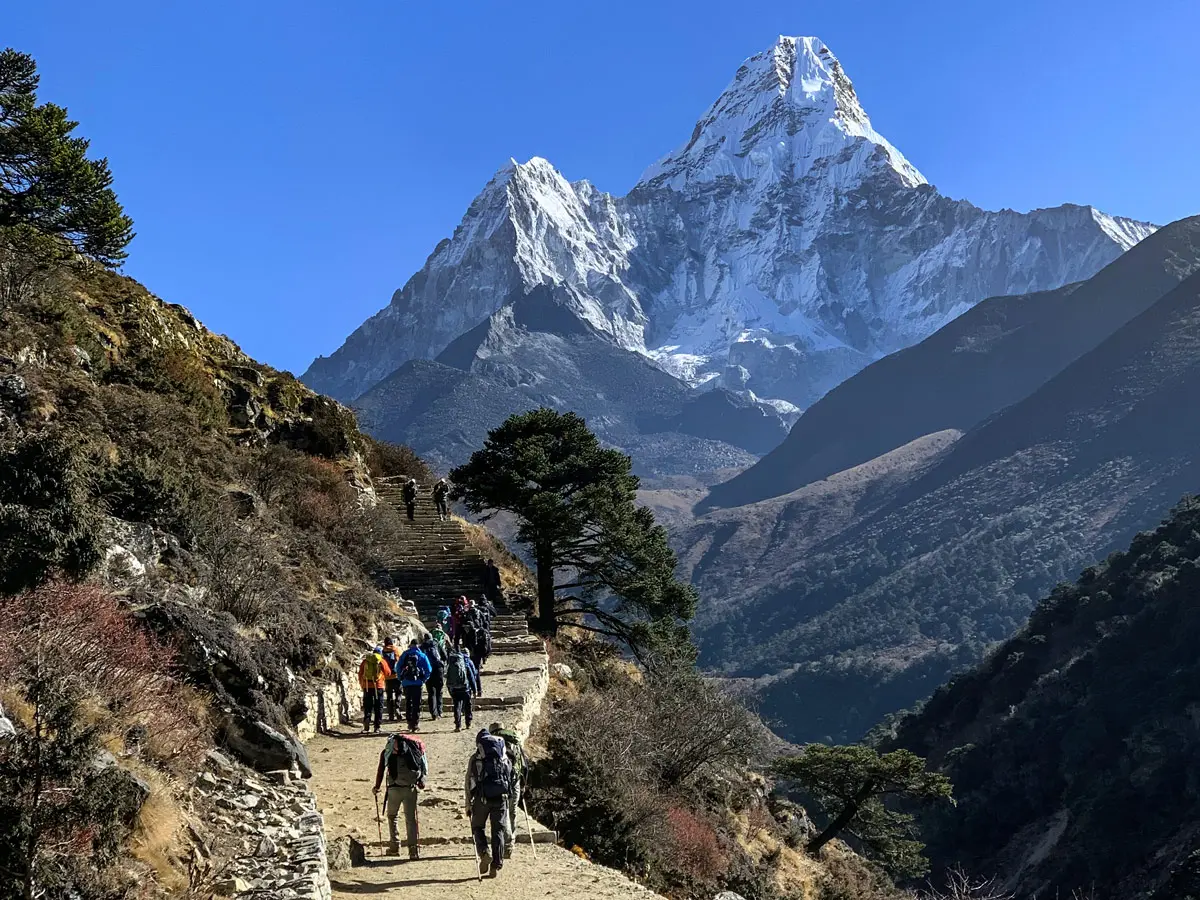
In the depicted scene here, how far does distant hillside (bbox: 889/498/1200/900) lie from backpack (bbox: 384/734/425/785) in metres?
33.7

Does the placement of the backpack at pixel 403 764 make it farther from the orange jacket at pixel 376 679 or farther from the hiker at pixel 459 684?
the orange jacket at pixel 376 679

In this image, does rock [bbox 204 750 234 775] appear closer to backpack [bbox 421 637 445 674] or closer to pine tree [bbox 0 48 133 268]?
backpack [bbox 421 637 445 674]

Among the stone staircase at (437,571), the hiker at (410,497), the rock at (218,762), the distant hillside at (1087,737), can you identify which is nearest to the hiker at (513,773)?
the rock at (218,762)

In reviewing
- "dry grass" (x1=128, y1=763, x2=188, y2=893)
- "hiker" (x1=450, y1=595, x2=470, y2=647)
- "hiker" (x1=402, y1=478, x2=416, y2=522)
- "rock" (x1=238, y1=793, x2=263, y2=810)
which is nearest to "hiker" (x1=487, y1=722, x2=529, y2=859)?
"rock" (x1=238, y1=793, x2=263, y2=810)

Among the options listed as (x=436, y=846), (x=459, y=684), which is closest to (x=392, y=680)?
(x=459, y=684)

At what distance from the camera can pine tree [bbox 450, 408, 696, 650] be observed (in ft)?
82.2

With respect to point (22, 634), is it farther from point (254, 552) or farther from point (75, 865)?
point (254, 552)

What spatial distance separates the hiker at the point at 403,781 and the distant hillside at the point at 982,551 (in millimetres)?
116271

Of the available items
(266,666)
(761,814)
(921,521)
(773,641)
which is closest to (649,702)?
(761,814)

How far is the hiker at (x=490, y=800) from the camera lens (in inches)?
341

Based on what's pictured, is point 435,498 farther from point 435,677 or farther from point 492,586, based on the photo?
point 435,677

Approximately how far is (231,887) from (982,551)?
170 m

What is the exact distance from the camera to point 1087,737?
5397cm

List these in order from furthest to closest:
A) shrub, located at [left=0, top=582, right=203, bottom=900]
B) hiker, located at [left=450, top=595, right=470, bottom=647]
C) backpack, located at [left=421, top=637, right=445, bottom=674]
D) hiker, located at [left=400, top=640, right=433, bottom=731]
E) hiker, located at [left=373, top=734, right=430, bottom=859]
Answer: hiker, located at [left=450, top=595, right=470, bottom=647]
backpack, located at [left=421, top=637, right=445, bottom=674]
hiker, located at [left=400, top=640, right=433, bottom=731]
hiker, located at [left=373, top=734, right=430, bottom=859]
shrub, located at [left=0, top=582, right=203, bottom=900]
